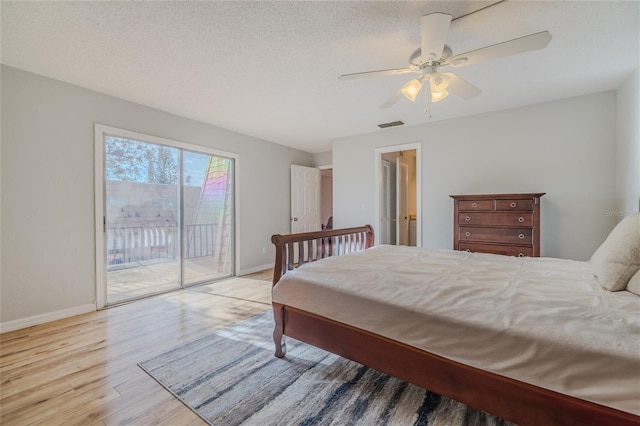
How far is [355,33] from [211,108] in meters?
2.25

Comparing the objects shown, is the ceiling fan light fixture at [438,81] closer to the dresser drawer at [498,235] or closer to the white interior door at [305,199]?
the dresser drawer at [498,235]

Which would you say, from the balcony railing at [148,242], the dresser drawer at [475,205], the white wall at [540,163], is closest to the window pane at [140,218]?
the balcony railing at [148,242]

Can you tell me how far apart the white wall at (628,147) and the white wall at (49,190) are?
17.3ft

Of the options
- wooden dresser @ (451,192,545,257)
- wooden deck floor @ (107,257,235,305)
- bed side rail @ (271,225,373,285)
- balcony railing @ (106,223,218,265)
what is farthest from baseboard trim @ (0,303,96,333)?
wooden dresser @ (451,192,545,257)

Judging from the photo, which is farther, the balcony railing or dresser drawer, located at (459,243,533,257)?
the balcony railing

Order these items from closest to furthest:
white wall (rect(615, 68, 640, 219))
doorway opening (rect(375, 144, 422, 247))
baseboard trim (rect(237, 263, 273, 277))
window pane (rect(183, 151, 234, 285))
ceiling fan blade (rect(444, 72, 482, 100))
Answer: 1. ceiling fan blade (rect(444, 72, 482, 100))
2. white wall (rect(615, 68, 640, 219))
3. window pane (rect(183, 151, 234, 285))
4. doorway opening (rect(375, 144, 422, 247))
5. baseboard trim (rect(237, 263, 273, 277))

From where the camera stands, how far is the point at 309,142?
536 centimetres

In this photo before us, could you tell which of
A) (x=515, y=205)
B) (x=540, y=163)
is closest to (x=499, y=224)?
(x=515, y=205)

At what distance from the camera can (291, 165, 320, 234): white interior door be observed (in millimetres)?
5676

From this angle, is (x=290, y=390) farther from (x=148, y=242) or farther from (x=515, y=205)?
(x=148, y=242)

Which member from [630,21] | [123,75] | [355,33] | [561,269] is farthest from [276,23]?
[561,269]

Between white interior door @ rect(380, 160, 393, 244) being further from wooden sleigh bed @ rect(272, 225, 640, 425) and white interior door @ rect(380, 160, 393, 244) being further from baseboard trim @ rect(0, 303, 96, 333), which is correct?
baseboard trim @ rect(0, 303, 96, 333)

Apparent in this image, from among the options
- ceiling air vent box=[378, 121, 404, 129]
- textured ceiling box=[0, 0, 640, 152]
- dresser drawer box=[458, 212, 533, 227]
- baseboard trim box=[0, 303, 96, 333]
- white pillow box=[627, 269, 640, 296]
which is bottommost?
baseboard trim box=[0, 303, 96, 333]

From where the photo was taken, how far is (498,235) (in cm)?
317
